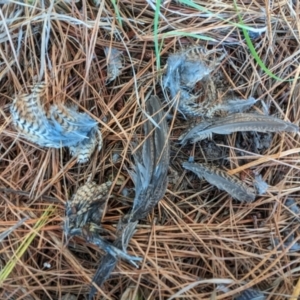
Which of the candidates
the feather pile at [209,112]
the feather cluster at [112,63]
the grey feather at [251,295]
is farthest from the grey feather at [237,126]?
the grey feather at [251,295]

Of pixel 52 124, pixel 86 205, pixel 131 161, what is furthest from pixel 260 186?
pixel 52 124

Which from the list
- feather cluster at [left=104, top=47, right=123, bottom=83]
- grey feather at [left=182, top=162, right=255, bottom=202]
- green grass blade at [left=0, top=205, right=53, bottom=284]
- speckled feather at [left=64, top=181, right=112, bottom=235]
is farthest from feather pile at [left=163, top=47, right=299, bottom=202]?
green grass blade at [left=0, top=205, right=53, bottom=284]

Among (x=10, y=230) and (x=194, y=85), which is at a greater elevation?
(x=194, y=85)

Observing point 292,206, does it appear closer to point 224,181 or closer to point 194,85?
point 224,181

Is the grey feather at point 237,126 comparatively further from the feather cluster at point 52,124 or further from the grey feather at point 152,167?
the feather cluster at point 52,124

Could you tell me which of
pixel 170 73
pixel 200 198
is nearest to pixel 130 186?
pixel 200 198

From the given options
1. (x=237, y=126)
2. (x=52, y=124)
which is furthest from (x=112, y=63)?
(x=237, y=126)

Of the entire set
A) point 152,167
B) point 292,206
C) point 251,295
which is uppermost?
point 152,167
